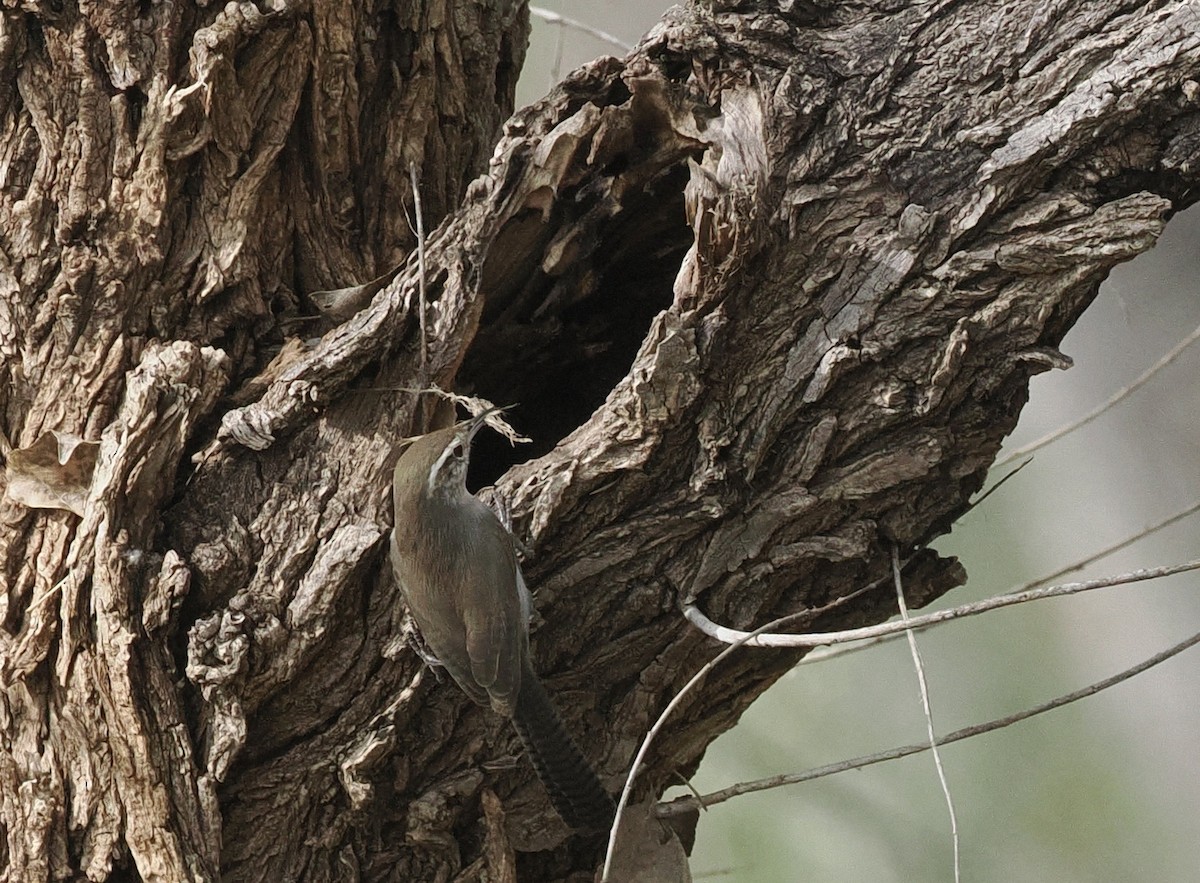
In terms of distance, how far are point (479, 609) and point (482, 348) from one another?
0.61m

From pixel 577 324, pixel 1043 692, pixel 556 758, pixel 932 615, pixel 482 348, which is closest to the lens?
pixel 932 615

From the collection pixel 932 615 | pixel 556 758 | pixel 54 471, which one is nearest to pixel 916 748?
pixel 932 615

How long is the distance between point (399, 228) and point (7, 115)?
850mm

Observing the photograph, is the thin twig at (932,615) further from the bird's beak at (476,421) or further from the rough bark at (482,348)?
the bird's beak at (476,421)

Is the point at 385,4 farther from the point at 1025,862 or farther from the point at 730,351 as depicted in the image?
the point at 1025,862

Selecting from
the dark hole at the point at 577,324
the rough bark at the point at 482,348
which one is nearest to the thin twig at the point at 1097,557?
the rough bark at the point at 482,348

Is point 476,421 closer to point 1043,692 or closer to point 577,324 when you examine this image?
point 577,324

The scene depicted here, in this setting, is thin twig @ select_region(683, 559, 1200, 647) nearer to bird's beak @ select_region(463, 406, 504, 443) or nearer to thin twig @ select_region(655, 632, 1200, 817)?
thin twig @ select_region(655, 632, 1200, 817)

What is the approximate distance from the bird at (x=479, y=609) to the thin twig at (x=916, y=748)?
24 centimetres

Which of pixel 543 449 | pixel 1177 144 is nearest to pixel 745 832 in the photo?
pixel 543 449

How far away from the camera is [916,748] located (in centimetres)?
200

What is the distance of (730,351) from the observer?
2078mm

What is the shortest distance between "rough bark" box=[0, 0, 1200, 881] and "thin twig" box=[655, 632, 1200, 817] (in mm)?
124

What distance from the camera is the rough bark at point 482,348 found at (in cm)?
200
